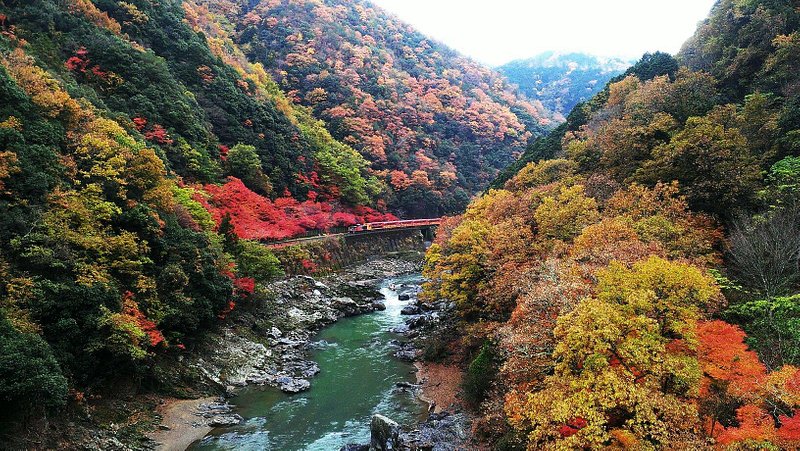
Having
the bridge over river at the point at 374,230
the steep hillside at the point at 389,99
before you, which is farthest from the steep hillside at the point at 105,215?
the steep hillside at the point at 389,99

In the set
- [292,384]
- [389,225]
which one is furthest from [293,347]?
[389,225]

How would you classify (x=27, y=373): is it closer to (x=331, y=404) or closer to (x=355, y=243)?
(x=331, y=404)

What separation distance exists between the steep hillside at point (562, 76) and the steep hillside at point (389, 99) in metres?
46.7

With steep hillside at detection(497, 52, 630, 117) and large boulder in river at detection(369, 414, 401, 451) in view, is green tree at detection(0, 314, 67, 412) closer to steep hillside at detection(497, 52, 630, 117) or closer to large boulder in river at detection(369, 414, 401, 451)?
large boulder in river at detection(369, 414, 401, 451)

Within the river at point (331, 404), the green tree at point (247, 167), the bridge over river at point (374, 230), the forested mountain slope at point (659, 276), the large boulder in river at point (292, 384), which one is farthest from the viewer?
the green tree at point (247, 167)

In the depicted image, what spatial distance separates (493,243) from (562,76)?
152 m

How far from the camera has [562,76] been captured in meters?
156

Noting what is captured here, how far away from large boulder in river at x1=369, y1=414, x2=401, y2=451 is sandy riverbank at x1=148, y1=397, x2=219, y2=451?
7.38 m

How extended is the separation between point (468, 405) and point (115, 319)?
15.6 meters

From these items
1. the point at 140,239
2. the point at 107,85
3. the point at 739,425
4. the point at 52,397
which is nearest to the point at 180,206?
the point at 140,239

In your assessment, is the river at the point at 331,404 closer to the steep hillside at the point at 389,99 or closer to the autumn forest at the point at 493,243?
the autumn forest at the point at 493,243

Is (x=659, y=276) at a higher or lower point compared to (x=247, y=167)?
lower

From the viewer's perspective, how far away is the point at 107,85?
37.9 m

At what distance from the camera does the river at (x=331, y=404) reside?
1800 cm
